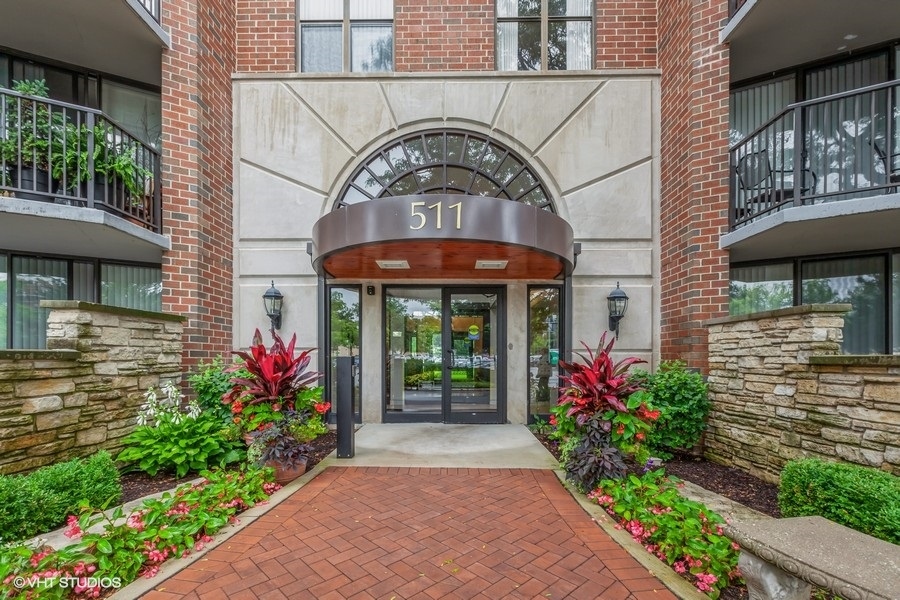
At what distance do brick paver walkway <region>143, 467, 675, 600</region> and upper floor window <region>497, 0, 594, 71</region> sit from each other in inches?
265

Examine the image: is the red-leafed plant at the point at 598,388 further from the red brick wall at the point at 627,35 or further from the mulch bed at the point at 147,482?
the red brick wall at the point at 627,35

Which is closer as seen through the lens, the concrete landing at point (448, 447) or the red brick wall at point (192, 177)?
the concrete landing at point (448, 447)

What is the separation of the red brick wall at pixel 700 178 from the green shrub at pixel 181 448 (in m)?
6.04

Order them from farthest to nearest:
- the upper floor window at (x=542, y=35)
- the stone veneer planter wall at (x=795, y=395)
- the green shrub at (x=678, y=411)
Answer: the upper floor window at (x=542, y=35)
the green shrub at (x=678, y=411)
the stone veneer planter wall at (x=795, y=395)

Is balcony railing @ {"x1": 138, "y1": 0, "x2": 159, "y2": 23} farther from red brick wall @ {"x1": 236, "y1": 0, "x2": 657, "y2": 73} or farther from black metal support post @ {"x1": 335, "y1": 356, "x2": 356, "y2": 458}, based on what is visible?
black metal support post @ {"x1": 335, "y1": 356, "x2": 356, "y2": 458}

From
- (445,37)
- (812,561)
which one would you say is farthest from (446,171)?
(812,561)

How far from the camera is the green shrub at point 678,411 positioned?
4.76m

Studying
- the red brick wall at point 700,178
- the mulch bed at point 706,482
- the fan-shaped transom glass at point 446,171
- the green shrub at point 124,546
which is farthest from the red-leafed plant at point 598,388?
the fan-shaped transom glass at point 446,171

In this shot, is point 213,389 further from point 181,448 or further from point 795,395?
point 795,395

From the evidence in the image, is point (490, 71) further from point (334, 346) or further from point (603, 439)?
point (603, 439)

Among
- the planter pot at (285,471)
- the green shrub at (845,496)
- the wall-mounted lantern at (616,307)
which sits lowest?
the planter pot at (285,471)

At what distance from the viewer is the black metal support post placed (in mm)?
4656

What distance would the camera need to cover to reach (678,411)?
478 cm

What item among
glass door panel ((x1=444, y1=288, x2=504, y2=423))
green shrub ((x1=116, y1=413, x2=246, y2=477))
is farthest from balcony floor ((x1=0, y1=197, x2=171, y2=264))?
glass door panel ((x1=444, y1=288, x2=504, y2=423))
